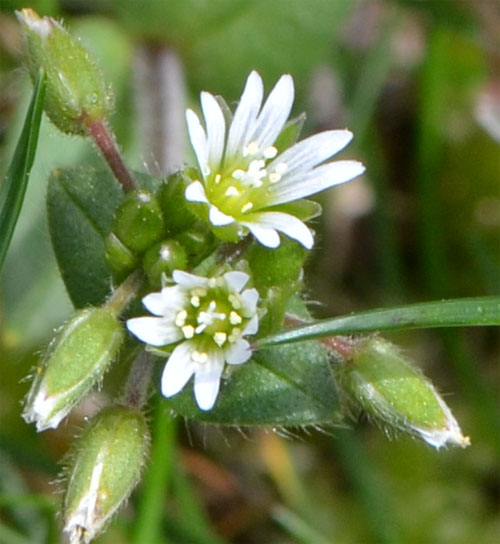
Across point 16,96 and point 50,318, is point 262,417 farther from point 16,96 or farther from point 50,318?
point 16,96

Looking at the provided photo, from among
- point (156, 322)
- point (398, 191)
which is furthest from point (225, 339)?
point (398, 191)

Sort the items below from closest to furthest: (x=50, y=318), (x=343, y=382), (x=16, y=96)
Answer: (x=343, y=382), (x=50, y=318), (x=16, y=96)

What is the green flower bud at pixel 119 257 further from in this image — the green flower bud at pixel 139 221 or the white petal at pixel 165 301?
the white petal at pixel 165 301

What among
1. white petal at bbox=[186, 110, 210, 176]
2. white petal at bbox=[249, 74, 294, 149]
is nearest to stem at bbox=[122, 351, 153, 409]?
white petal at bbox=[186, 110, 210, 176]

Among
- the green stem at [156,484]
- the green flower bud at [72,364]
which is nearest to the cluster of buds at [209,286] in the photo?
the green flower bud at [72,364]

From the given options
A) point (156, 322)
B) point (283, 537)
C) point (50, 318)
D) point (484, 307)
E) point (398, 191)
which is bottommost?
point (283, 537)

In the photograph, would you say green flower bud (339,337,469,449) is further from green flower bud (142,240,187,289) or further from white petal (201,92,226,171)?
white petal (201,92,226,171)
